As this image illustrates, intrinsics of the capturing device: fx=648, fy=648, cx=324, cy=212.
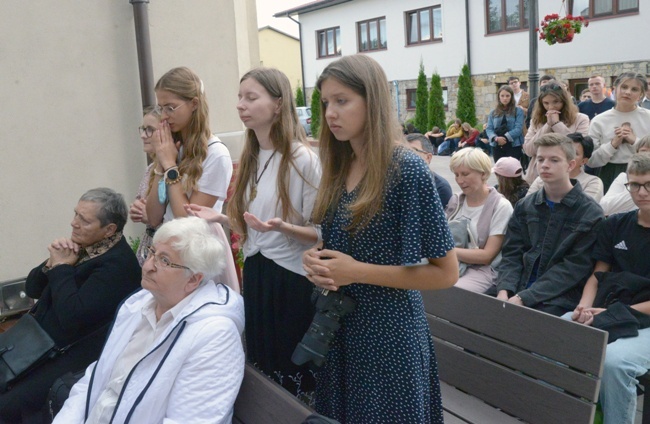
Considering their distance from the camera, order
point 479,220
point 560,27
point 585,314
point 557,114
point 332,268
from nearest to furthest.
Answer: point 332,268, point 585,314, point 479,220, point 557,114, point 560,27

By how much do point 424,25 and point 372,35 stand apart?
11.2 ft

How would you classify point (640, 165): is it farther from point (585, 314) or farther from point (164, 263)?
point (164, 263)

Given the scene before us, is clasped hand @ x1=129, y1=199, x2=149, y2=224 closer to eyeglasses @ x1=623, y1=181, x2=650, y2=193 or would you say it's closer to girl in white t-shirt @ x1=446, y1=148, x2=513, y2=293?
girl in white t-shirt @ x1=446, y1=148, x2=513, y2=293

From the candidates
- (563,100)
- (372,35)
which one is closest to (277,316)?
(563,100)

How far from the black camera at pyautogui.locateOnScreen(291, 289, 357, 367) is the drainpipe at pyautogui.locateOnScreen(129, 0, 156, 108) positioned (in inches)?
156

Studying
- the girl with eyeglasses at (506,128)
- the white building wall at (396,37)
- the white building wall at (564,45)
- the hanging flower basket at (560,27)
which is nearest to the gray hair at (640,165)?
the girl with eyeglasses at (506,128)

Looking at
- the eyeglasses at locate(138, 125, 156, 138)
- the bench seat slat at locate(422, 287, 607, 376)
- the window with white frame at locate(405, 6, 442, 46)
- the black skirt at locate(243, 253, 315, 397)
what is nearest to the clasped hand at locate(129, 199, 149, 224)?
the eyeglasses at locate(138, 125, 156, 138)

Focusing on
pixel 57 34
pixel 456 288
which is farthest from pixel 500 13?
pixel 456 288

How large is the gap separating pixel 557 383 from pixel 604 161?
3564 mm

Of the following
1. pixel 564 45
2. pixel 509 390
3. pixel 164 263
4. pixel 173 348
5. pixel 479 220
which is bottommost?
pixel 509 390

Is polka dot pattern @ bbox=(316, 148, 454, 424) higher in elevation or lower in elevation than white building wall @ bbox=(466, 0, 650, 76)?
lower

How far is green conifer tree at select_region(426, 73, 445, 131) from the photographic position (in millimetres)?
25625

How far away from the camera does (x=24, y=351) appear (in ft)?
10.6

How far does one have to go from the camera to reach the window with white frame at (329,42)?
32375mm
